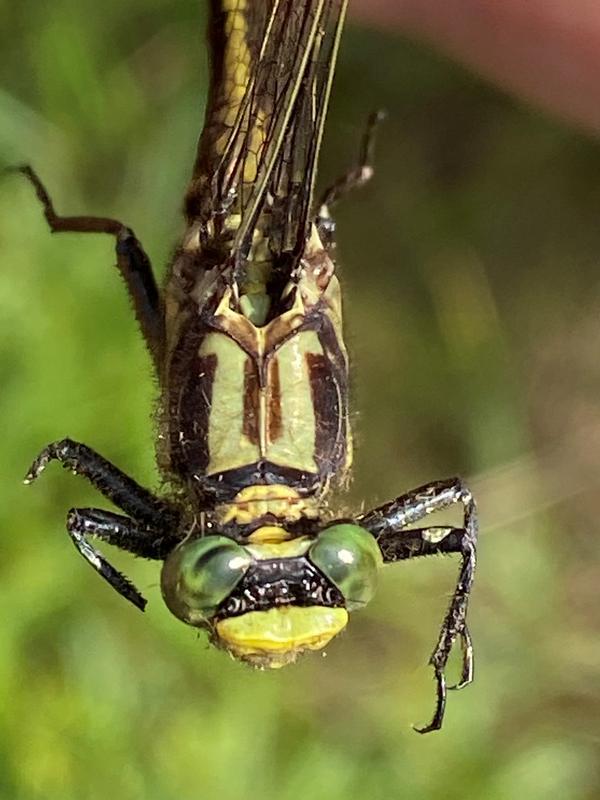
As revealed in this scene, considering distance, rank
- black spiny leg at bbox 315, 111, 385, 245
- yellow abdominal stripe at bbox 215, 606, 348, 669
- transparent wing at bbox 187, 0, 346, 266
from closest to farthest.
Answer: yellow abdominal stripe at bbox 215, 606, 348, 669 → transparent wing at bbox 187, 0, 346, 266 → black spiny leg at bbox 315, 111, 385, 245

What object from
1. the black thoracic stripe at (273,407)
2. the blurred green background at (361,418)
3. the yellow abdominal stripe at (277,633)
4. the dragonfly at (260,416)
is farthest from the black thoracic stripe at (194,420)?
the blurred green background at (361,418)

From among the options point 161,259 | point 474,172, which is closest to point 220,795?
point 161,259

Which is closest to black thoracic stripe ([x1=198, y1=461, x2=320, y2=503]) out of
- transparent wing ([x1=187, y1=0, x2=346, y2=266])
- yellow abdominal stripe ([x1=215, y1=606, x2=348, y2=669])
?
yellow abdominal stripe ([x1=215, y1=606, x2=348, y2=669])

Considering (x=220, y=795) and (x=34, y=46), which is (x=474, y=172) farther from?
(x=220, y=795)

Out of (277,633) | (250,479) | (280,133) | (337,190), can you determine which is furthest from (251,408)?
(337,190)

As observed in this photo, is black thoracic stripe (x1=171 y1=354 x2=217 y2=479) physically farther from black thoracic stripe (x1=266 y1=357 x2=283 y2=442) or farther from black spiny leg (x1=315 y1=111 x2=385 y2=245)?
black spiny leg (x1=315 y1=111 x2=385 y2=245)
